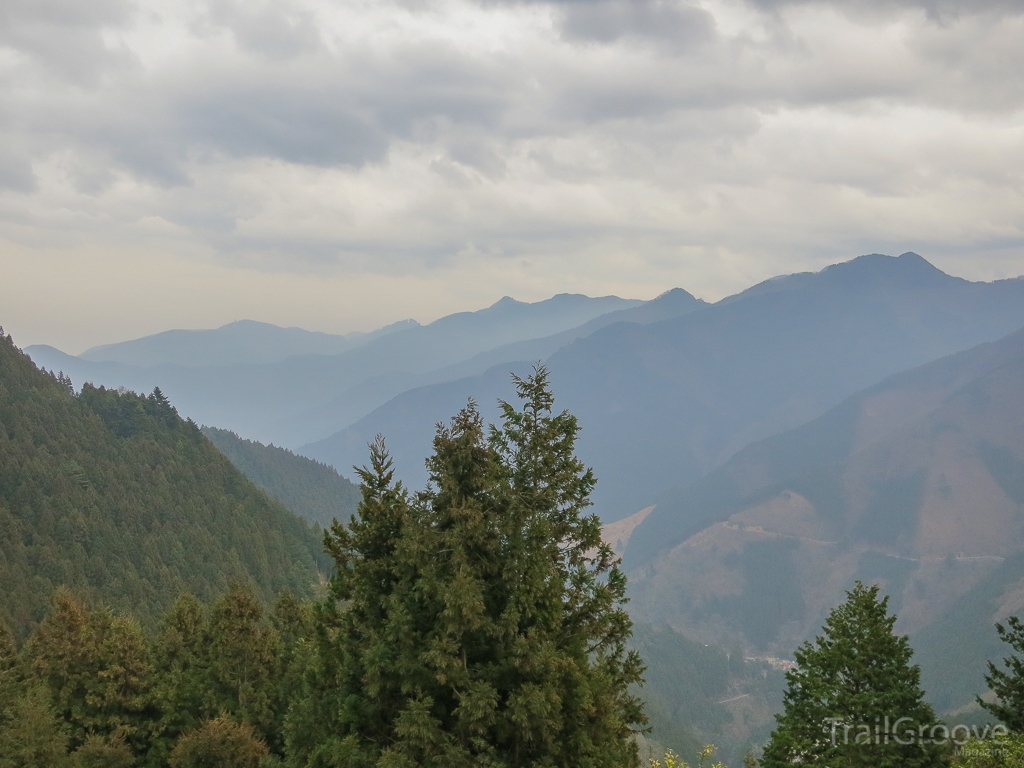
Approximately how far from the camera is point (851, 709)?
72.4ft

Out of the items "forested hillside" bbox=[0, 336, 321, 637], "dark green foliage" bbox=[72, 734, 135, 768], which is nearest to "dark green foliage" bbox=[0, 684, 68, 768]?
"dark green foliage" bbox=[72, 734, 135, 768]

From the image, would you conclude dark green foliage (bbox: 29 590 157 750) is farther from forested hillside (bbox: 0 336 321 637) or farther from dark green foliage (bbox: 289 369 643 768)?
forested hillside (bbox: 0 336 321 637)

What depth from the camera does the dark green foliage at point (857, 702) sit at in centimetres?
2133

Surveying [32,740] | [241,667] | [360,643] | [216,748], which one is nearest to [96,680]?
[32,740]

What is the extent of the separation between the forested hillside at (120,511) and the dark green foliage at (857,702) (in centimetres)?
9708

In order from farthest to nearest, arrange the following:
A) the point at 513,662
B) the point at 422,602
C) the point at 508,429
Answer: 1. the point at 508,429
2. the point at 422,602
3. the point at 513,662

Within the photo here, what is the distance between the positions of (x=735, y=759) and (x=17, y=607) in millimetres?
168770

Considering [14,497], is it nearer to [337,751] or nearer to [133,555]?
[133,555]

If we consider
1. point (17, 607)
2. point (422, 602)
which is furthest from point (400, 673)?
point (17, 607)

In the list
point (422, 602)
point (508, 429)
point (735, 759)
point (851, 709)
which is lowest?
point (735, 759)

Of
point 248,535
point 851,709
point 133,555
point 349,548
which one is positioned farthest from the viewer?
point 248,535

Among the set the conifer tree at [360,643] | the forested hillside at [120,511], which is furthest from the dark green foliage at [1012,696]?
the forested hillside at [120,511]

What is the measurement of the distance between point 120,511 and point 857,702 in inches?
5609

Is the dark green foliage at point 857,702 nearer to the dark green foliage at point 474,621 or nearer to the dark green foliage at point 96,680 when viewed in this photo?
the dark green foliage at point 474,621
